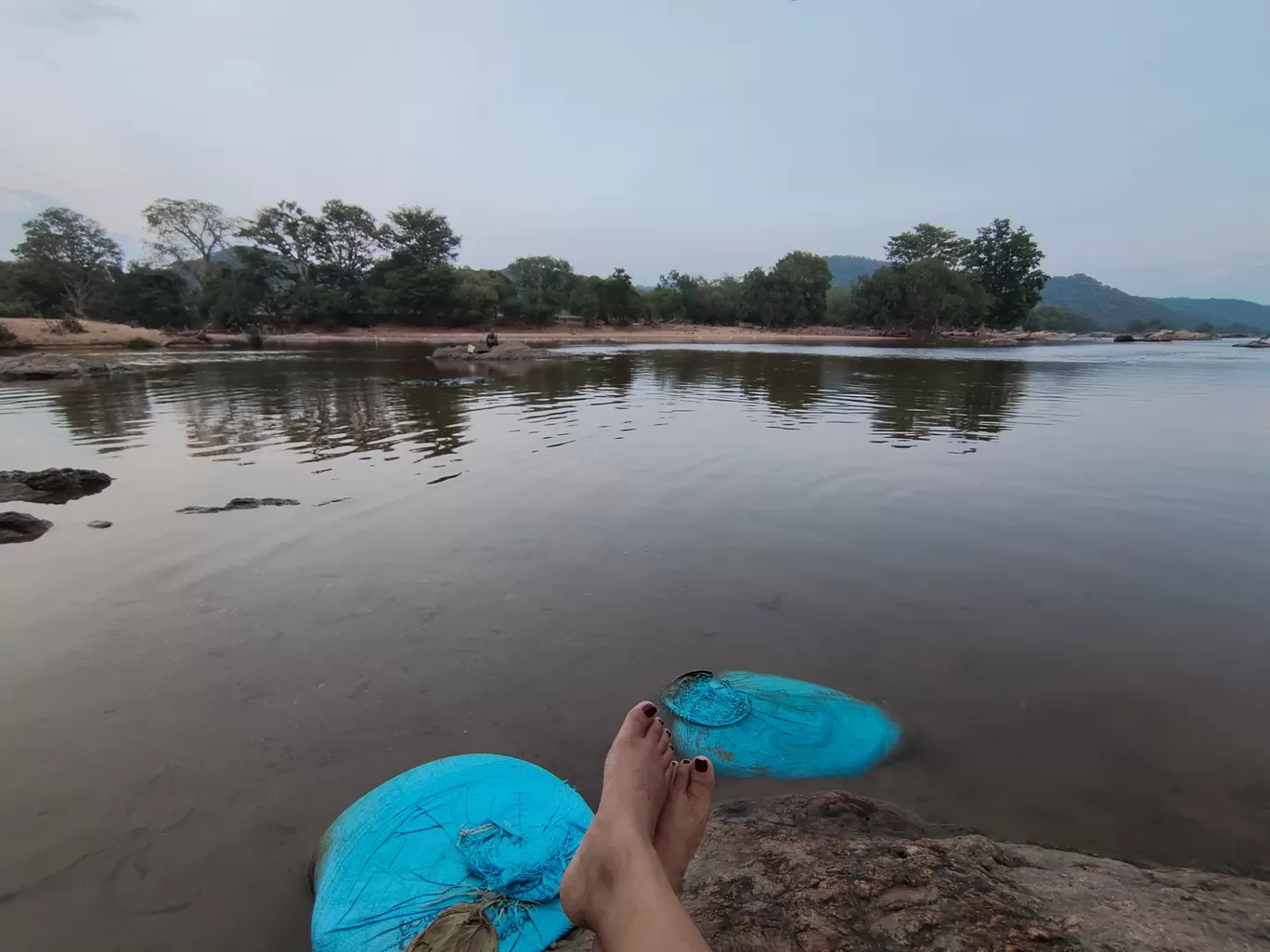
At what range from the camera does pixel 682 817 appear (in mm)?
1826

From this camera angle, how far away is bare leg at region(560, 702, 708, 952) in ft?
4.25

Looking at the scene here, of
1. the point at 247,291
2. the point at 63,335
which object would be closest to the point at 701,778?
the point at 63,335

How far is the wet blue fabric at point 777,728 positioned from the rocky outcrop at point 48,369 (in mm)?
21190

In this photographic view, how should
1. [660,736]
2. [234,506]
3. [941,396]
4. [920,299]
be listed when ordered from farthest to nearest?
Result: 1. [920,299]
2. [941,396]
3. [234,506]
4. [660,736]

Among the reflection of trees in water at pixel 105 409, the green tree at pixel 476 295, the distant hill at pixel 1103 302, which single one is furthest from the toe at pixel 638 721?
the distant hill at pixel 1103 302

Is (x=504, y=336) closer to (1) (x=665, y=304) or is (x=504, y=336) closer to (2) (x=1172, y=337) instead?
(1) (x=665, y=304)

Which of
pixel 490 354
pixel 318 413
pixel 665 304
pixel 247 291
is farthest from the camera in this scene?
pixel 665 304

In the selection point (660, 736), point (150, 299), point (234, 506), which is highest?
point (150, 299)

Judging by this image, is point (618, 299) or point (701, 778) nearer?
point (701, 778)

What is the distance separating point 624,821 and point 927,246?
7192cm

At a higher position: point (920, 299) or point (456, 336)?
point (920, 299)

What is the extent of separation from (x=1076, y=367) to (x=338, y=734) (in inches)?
1095

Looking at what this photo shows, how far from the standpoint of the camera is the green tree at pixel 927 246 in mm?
61031

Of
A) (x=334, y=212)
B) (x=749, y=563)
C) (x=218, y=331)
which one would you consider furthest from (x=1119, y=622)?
(x=334, y=212)
